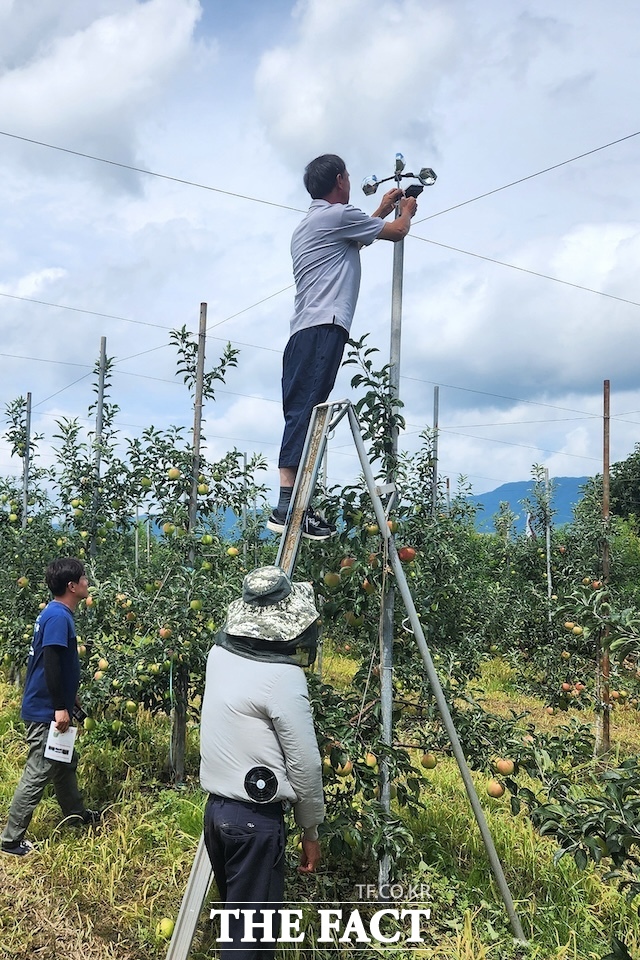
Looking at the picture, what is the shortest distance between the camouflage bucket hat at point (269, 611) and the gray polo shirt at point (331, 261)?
1.21 m

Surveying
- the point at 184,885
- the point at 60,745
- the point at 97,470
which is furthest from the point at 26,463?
the point at 184,885

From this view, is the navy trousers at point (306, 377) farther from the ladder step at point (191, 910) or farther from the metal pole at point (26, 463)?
the metal pole at point (26, 463)

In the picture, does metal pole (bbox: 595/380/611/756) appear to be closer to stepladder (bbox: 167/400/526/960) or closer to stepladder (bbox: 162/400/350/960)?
stepladder (bbox: 167/400/526/960)

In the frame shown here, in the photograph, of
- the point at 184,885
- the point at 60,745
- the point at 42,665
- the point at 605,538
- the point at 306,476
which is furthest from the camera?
the point at 605,538

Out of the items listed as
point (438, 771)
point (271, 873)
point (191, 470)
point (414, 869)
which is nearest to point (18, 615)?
point (191, 470)

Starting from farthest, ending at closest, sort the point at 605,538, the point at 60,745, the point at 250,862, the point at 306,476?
the point at 605,538 < the point at 60,745 < the point at 306,476 < the point at 250,862

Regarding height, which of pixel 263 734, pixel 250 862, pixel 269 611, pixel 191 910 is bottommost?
pixel 191 910

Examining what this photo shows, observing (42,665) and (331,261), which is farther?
(42,665)

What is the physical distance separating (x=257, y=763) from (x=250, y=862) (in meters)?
0.28

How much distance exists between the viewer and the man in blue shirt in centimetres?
341

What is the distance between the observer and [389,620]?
9.66ft

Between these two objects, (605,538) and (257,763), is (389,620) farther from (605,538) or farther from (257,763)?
(605,538)

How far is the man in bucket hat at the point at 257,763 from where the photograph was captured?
6.67 feet

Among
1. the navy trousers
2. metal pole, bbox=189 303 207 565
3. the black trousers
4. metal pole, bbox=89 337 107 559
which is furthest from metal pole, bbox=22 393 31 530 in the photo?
the black trousers
